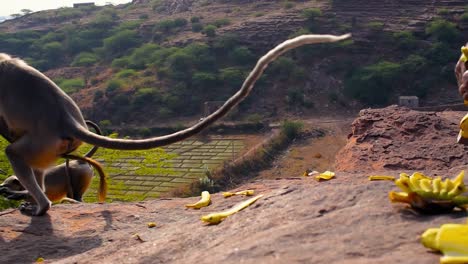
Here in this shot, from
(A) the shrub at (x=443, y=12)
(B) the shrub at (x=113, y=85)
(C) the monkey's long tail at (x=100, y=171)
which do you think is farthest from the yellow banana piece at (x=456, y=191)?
(A) the shrub at (x=443, y=12)

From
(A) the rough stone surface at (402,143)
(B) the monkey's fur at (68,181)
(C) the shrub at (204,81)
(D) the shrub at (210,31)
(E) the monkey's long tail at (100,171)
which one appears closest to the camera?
(E) the monkey's long tail at (100,171)

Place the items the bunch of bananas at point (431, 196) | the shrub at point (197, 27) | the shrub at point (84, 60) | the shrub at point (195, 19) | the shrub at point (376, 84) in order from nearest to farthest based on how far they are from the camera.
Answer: the bunch of bananas at point (431, 196) < the shrub at point (376, 84) < the shrub at point (84, 60) < the shrub at point (197, 27) < the shrub at point (195, 19)

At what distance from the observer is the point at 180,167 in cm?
2283

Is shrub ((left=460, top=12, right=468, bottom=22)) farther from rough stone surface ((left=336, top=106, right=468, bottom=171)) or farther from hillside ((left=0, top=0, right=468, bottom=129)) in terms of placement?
rough stone surface ((left=336, top=106, right=468, bottom=171))

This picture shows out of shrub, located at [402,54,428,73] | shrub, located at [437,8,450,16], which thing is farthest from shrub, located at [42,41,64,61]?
shrub, located at [437,8,450,16]

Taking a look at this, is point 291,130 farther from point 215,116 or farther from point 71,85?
point 215,116

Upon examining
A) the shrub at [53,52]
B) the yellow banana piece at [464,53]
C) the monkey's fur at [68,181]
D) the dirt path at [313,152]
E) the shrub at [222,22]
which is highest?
the yellow banana piece at [464,53]

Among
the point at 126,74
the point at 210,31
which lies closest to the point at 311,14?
the point at 210,31

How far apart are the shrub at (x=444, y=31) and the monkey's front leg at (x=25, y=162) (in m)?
33.8

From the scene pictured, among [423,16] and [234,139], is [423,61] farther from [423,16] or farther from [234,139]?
[234,139]

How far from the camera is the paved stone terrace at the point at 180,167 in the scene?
55.1ft

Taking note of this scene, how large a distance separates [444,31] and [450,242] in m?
35.5

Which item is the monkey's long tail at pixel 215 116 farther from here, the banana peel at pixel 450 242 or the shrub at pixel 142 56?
the shrub at pixel 142 56

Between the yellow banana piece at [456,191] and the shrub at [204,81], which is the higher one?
the yellow banana piece at [456,191]
